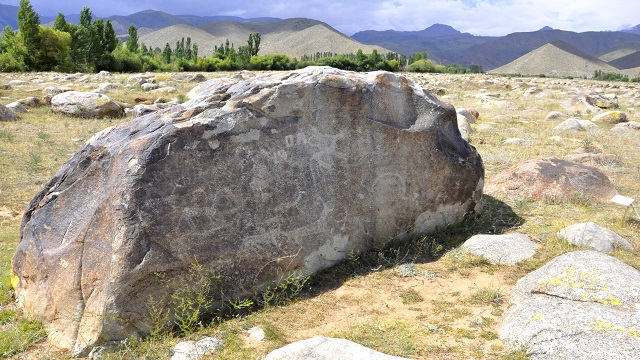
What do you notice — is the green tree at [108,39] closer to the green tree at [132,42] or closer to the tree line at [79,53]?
the tree line at [79,53]

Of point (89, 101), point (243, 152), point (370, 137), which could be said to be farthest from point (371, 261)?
point (89, 101)

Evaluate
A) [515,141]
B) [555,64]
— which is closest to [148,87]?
[515,141]

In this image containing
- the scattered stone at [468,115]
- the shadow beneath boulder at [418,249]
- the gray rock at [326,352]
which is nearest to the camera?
the gray rock at [326,352]

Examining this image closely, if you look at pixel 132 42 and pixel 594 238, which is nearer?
pixel 594 238

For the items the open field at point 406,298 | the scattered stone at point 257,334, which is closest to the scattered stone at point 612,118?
the open field at point 406,298

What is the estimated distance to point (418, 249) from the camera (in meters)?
6.53

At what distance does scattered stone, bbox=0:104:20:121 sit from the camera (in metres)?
16.4

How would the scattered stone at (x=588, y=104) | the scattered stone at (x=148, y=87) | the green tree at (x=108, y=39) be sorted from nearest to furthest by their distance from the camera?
the scattered stone at (x=588, y=104), the scattered stone at (x=148, y=87), the green tree at (x=108, y=39)

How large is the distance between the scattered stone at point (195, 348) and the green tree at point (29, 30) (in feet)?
152

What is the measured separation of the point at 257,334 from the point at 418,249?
2.69m

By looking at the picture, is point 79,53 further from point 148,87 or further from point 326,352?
point 326,352

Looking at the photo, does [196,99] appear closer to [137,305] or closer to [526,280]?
[137,305]

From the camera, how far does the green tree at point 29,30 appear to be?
42.2 m

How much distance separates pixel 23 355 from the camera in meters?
4.64
